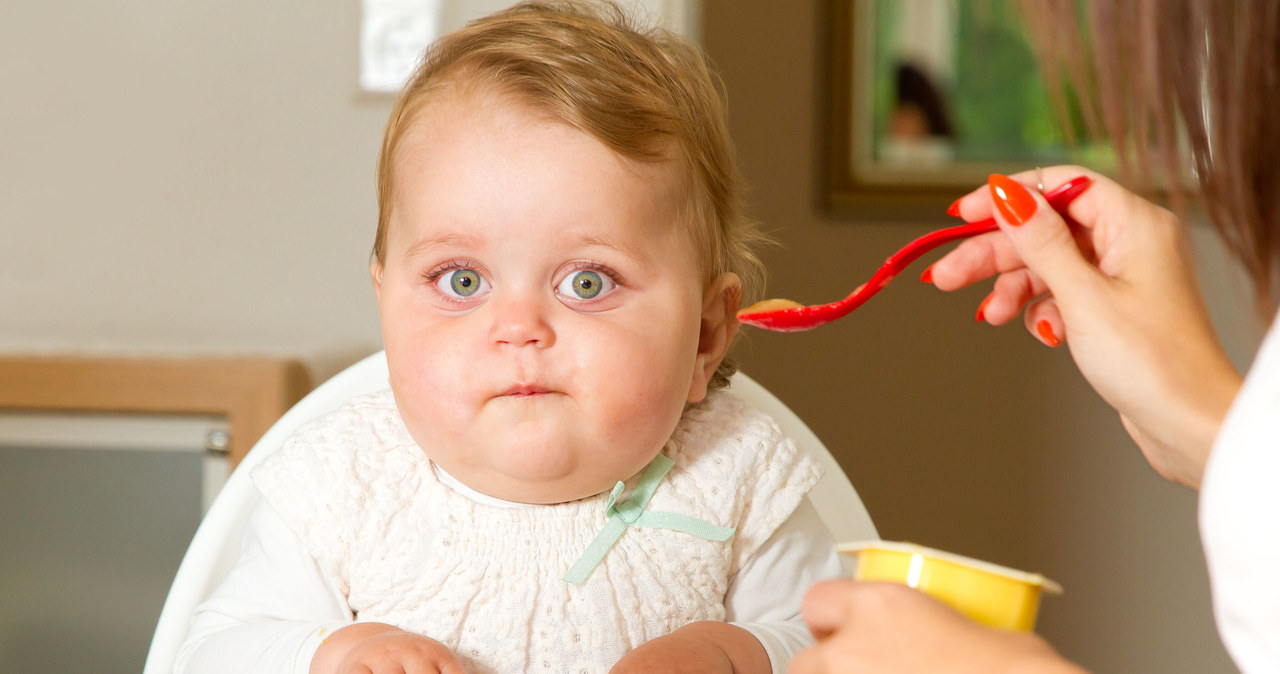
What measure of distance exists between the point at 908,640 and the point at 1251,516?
138mm

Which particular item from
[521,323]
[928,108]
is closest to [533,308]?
[521,323]

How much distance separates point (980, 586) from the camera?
44 cm

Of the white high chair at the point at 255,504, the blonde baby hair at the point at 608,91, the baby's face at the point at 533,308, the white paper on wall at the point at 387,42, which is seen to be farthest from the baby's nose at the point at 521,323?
the white paper on wall at the point at 387,42

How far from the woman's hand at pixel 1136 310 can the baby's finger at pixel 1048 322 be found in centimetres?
3

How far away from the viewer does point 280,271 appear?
4.28 ft

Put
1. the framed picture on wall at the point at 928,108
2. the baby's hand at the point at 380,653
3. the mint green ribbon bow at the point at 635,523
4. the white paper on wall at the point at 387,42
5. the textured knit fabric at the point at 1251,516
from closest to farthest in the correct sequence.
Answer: the textured knit fabric at the point at 1251,516, the baby's hand at the point at 380,653, the mint green ribbon bow at the point at 635,523, the white paper on wall at the point at 387,42, the framed picture on wall at the point at 928,108

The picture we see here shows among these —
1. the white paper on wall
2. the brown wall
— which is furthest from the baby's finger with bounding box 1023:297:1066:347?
the brown wall

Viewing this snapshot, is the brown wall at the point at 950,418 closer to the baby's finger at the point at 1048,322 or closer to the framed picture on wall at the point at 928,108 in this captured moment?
the framed picture on wall at the point at 928,108

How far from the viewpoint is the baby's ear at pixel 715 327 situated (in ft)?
2.57

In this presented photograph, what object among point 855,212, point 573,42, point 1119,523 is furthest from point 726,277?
point 1119,523

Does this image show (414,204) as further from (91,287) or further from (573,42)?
(91,287)

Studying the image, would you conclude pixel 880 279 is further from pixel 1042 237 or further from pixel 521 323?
pixel 521 323

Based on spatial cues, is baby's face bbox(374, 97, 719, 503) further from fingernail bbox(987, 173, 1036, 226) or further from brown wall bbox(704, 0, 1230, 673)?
brown wall bbox(704, 0, 1230, 673)

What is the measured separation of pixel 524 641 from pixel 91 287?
2.90 ft
